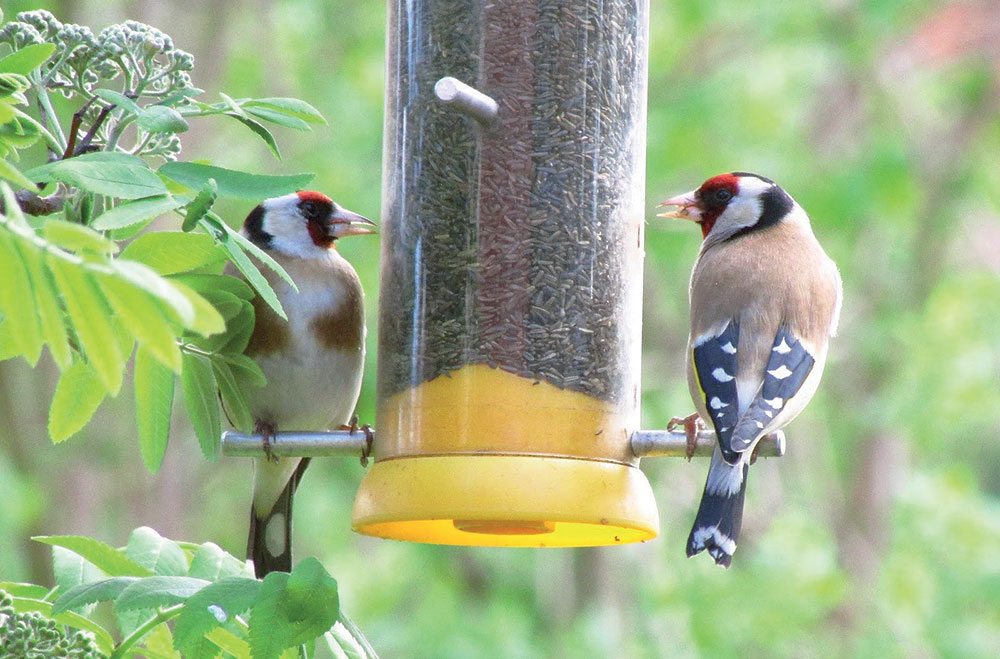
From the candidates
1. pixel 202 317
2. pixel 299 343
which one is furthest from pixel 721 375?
pixel 202 317

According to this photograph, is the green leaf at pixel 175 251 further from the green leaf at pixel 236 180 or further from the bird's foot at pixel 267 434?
the bird's foot at pixel 267 434

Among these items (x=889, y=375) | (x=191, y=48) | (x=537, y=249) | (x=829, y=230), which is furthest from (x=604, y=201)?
(x=889, y=375)

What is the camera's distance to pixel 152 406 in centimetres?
270

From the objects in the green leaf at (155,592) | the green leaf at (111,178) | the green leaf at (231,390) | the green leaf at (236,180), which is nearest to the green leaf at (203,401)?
the green leaf at (231,390)

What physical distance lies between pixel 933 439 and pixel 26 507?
18.9 ft

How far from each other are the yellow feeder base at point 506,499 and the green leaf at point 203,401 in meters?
0.53

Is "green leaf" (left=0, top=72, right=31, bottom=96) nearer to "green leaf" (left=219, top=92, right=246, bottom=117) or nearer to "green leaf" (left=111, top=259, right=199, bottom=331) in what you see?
"green leaf" (left=219, top=92, right=246, bottom=117)

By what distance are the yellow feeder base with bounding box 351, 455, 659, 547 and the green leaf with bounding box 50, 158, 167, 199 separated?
3.66 feet

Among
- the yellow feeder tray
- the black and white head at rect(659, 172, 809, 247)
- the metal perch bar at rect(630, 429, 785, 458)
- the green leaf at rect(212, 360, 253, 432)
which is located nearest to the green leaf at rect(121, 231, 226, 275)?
the green leaf at rect(212, 360, 253, 432)

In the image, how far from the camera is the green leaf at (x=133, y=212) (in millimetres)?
2230

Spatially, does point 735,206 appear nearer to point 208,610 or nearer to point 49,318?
point 208,610

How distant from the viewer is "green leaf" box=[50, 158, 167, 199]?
2.27 meters

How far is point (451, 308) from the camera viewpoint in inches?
138

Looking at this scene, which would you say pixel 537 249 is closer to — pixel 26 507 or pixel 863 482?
pixel 26 507
